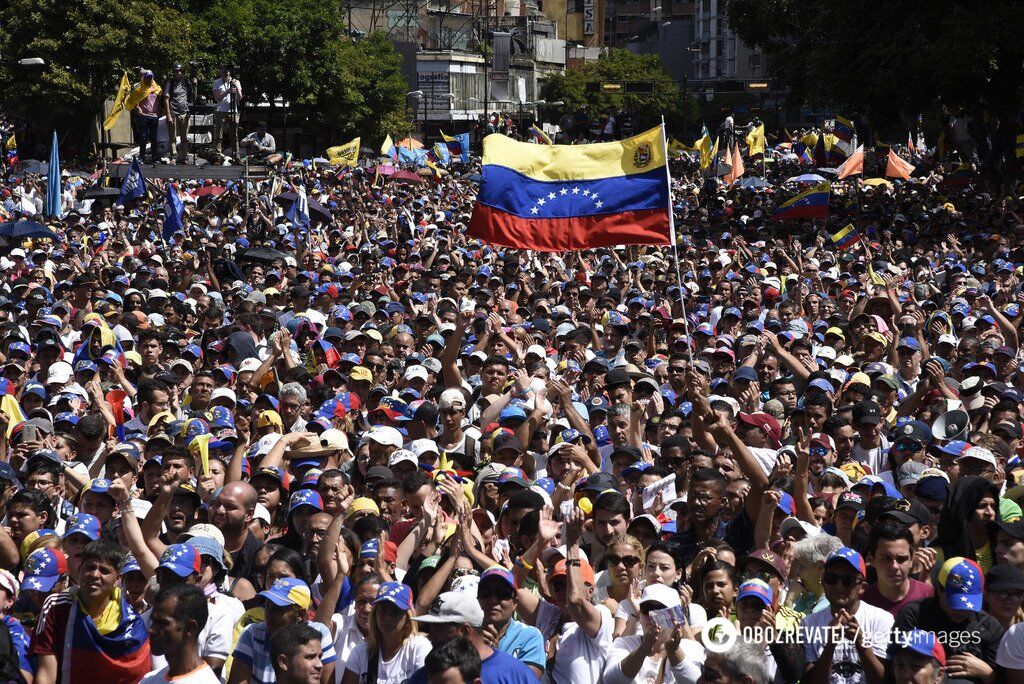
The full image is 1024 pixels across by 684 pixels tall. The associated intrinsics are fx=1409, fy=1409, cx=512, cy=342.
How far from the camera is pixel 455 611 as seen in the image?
5.34m

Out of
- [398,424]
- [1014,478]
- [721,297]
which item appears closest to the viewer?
[1014,478]

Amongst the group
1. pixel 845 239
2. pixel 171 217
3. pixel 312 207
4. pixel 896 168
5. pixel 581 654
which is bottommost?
pixel 581 654

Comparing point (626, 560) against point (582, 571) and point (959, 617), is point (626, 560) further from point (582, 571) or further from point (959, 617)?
point (959, 617)

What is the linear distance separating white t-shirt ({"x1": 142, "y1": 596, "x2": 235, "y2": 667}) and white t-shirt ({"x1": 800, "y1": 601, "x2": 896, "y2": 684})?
2.27 m

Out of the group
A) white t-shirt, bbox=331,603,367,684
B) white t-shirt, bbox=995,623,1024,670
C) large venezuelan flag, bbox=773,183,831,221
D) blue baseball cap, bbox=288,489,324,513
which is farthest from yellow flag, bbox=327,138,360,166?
white t-shirt, bbox=995,623,1024,670

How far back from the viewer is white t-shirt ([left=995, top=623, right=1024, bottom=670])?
5.15 metres

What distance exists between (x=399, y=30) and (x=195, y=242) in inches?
2727

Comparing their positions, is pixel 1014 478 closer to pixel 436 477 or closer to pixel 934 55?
pixel 436 477

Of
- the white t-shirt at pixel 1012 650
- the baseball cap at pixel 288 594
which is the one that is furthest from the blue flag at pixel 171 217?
the white t-shirt at pixel 1012 650

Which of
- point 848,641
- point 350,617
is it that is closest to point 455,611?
point 350,617

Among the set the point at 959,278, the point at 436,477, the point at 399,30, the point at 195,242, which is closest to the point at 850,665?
the point at 436,477

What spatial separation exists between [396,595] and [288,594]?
42 cm

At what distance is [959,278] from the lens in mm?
17141

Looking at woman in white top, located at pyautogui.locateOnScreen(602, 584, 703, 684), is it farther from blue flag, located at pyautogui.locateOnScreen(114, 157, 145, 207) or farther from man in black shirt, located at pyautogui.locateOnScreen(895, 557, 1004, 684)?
blue flag, located at pyautogui.locateOnScreen(114, 157, 145, 207)
